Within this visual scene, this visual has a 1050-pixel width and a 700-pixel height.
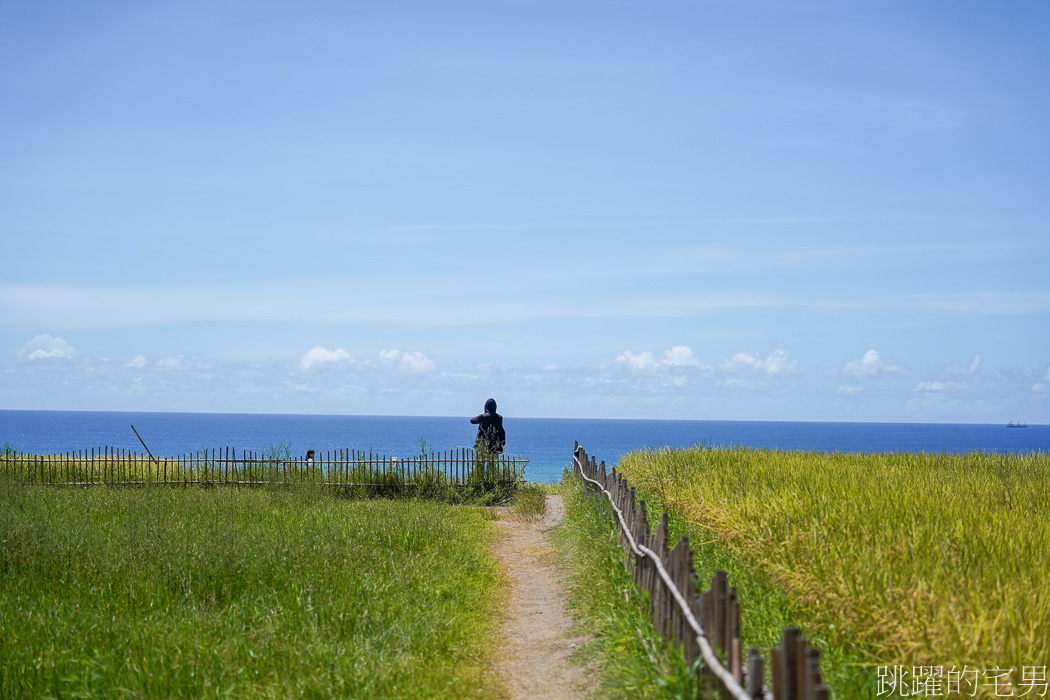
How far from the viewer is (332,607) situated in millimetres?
7348

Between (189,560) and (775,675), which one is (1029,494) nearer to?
(775,675)

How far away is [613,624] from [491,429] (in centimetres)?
1290

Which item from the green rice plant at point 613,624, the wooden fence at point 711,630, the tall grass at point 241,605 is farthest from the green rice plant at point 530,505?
the wooden fence at point 711,630

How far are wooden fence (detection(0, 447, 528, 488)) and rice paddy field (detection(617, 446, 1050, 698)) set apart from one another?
814 cm

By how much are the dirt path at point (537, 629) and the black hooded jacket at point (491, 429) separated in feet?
20.6

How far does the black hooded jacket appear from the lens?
19.4 meters

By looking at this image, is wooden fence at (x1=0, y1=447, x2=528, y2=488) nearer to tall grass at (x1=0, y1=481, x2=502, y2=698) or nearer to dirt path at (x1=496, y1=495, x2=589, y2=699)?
dirt path at (x1=496, y1=495, x2=589, y2=699)

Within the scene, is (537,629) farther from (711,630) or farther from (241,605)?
(711,630)

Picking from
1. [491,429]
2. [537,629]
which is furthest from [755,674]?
[491,429]

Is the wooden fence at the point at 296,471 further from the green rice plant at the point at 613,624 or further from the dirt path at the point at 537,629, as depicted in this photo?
the green rice plant at the point at 613,624

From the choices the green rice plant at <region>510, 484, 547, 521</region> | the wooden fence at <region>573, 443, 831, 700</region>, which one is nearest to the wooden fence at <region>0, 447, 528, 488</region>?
the green rice plant at <region>510, 484, 547, 521</region>

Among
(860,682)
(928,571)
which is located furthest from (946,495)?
(860,682)

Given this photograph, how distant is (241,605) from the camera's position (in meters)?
7.51

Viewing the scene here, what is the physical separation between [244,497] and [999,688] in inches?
523
